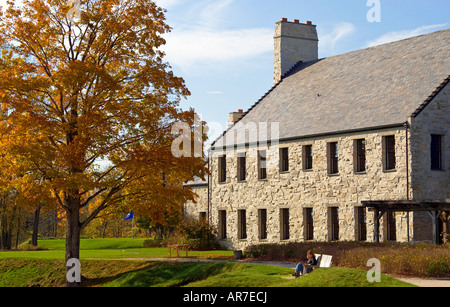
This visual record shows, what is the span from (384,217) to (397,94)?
6.34 metres

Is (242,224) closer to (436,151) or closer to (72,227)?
(436,151)

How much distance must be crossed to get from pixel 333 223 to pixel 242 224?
8.23m

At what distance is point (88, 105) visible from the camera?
2847 centimetres

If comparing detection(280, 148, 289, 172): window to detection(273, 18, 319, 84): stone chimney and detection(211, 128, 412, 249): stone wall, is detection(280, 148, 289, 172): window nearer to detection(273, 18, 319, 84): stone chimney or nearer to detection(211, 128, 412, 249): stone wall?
detection(211, 128, 412, 249): stone wall

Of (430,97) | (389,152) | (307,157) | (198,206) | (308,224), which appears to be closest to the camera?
(430,97)

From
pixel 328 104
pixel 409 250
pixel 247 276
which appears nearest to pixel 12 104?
pixel 247 276

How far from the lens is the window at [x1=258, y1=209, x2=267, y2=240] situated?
41.6m

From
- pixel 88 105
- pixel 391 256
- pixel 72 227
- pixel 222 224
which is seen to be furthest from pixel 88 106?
pixel 222 224

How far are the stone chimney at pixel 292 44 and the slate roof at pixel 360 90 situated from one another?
8.62ft

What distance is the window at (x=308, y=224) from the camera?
3809 centimetres

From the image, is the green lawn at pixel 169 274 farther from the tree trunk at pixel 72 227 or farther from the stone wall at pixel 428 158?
the stone wall at pixel 428 158

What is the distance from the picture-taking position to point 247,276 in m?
22.8

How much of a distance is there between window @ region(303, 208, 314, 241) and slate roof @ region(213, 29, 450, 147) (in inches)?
167

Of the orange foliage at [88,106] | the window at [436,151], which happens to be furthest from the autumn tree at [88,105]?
the window at [436,151]
